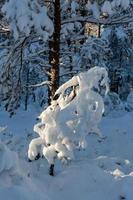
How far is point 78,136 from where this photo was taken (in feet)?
30.4

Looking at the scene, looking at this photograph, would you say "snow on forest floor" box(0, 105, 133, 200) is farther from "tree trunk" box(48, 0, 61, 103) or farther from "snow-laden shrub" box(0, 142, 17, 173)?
"tree trunk" box(48, 0, 61, 103)

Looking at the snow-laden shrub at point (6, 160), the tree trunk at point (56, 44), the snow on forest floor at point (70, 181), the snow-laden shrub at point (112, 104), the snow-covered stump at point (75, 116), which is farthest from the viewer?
the snow-laden shrub at point (112, 104)

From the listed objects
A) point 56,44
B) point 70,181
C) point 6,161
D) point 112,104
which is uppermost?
point 56,44

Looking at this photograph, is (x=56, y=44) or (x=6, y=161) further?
(x=56, y=44)

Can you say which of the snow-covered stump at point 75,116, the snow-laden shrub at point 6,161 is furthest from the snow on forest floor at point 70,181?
the snow-covered stump at point 75,116

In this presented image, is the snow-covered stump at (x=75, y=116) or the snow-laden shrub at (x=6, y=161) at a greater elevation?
the snow-covered stump at (x=75, y=116)

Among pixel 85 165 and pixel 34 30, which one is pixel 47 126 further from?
pixel 34 30

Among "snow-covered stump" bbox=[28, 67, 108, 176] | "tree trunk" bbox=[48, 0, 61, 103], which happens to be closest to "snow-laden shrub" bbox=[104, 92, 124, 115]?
"tree trunk" bbox=[48, 0, 61, 103]

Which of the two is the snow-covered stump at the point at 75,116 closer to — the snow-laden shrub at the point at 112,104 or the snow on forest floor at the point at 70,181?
the snow on forest floor at the point at 70,181

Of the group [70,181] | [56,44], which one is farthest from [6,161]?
[56,44]

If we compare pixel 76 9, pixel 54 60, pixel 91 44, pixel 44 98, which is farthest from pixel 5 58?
pixel 44 98

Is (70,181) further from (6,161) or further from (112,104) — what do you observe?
(112,104)

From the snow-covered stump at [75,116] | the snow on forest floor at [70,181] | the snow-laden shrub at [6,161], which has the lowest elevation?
the snow on forest floor at [70,181]

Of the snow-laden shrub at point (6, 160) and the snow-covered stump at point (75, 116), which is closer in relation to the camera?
the snow-laden shrub at point (6, 160)
